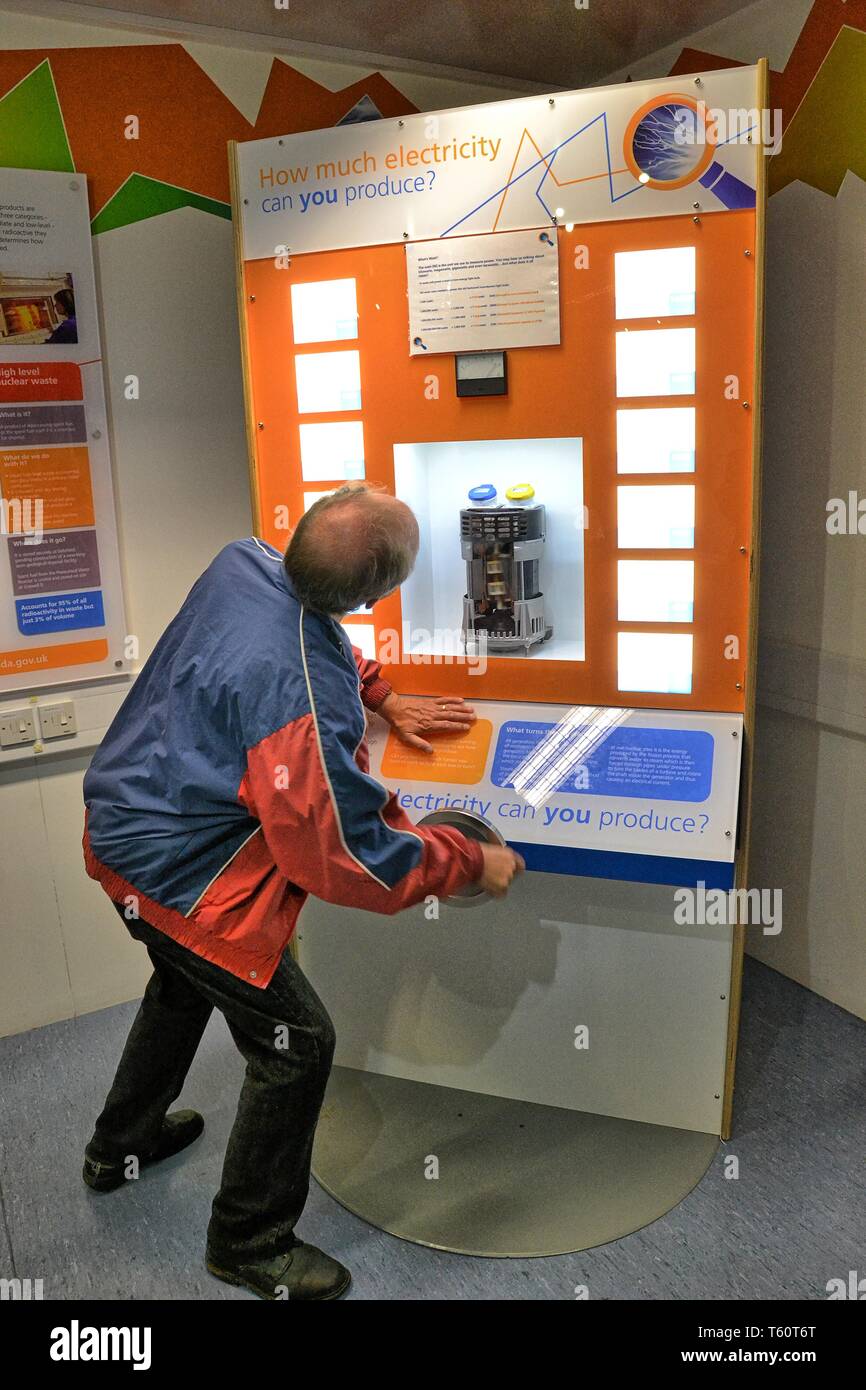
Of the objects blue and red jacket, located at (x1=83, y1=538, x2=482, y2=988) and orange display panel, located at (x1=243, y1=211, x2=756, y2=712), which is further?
orange display panel, located at (x1=243, y1=211, x2=756, y2=712)

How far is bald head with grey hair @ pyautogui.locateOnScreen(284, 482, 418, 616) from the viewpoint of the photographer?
6.01 ft

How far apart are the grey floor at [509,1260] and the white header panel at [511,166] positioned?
1.98 m

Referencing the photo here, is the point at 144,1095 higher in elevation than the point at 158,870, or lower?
lower

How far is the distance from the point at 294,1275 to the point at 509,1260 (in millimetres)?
420

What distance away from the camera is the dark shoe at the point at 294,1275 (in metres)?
1.98

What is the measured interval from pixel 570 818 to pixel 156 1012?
0.97 metres

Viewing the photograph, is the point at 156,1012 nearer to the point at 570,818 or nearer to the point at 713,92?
the point at 570,818

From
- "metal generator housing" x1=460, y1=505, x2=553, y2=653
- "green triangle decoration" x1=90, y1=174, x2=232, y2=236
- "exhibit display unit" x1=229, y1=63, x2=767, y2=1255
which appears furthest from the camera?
"green triangle decoration" x1=90, y1=174, x2=232, y2=236

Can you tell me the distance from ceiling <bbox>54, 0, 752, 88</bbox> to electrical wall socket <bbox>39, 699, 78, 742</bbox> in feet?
5.55

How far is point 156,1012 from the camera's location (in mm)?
2234

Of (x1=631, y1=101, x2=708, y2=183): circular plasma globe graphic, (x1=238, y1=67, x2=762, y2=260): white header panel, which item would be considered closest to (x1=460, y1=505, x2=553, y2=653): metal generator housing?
(x1=238, y1=67, x2=762, y2=260): white header panel

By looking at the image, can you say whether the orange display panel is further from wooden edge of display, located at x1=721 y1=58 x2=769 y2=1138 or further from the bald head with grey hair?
the bald head with grey hair

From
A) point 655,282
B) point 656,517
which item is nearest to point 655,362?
point 655,282
